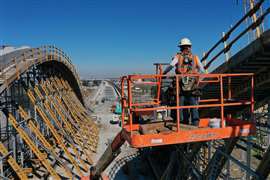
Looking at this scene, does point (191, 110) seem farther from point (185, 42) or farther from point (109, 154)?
point (109, 154)

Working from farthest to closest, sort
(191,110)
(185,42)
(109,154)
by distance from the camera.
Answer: (109,154), (191,110), (185,42)

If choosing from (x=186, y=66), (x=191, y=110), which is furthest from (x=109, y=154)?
(x=186, y=66)

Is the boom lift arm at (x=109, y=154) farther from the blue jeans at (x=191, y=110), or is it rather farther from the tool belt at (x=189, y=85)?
the tool belt at (x=189, y=85)

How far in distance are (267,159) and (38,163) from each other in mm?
11636

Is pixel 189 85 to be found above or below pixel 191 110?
above

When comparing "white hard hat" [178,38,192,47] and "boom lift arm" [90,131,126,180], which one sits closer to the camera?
"white hard hat" [178,38,192,47]

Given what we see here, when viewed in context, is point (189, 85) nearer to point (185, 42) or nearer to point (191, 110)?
point (191, 110)

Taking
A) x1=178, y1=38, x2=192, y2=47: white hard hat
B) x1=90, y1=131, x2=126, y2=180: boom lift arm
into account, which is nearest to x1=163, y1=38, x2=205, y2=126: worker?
x1=178, y1=38, x2=192, y2=47: white hard hat

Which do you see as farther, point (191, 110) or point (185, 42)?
point (191, 110)

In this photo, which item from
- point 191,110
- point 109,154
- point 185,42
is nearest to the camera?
point 185,42

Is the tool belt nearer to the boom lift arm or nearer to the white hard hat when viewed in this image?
the white hard hat

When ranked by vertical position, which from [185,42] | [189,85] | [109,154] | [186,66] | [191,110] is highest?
Result: [185,42]

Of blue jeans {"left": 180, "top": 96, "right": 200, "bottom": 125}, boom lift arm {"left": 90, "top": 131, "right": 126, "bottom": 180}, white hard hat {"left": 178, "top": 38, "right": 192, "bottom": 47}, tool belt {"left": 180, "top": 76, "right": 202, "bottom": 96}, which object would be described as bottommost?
boom lift arm {"left": 90, "top": 131, "right": 126, "bottom": 180}

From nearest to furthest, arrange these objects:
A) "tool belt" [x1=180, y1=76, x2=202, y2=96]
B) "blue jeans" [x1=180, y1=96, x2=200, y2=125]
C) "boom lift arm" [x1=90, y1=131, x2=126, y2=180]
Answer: "tool belt" [x1=180, y1=76, x2=202, y2=96], "blue jeans" [x1=180, y1=96, x2=200, y2=125], "boom lift arm" [x1=90, y1=131, x2=126, y2=180]
